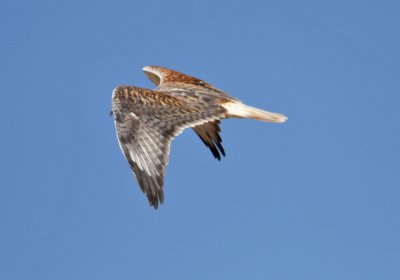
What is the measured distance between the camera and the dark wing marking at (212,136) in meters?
15.7

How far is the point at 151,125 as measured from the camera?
1213 centimetres

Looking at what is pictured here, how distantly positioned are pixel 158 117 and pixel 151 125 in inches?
8.9

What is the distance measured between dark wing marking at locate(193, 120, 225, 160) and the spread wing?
2.29 m

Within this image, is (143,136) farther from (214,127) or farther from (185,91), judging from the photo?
(214,127)

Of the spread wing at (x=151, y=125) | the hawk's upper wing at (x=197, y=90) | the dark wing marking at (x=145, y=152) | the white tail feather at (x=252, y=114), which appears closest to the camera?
the dark wing marking at (x=145, y=152)

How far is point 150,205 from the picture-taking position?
11.1 meters

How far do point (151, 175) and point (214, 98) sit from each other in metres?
2.83

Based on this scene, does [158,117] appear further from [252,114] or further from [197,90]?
[197,90]

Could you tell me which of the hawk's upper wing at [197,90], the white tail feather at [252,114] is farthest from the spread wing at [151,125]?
the hawk's upper wing at [197,90]

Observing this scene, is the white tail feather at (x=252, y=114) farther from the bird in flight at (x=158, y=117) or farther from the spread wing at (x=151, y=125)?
the spread wing at (x=151, y=125)

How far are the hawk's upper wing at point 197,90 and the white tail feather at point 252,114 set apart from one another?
0.56 metres

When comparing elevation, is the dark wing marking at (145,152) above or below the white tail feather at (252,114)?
below

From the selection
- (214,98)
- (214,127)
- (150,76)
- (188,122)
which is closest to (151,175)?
(188,122)

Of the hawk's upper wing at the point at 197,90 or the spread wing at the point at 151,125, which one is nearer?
the spread wing at the point at 151,125
